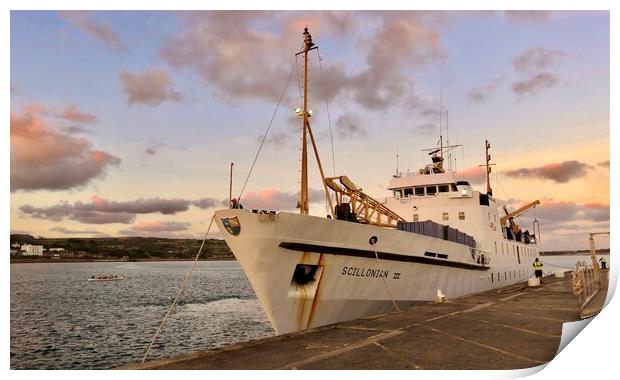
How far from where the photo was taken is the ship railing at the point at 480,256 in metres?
22.2

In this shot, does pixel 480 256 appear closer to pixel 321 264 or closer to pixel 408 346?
pixel 321 264

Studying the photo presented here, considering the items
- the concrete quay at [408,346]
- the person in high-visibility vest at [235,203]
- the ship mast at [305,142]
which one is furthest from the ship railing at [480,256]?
the person in high-visibility vest at [235,203]

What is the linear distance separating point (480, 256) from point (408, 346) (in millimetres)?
15983

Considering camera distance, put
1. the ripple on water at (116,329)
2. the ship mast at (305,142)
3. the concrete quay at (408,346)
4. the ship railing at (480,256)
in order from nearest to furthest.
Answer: the concrete quay at (408,346), the ship mast at (305,142), the ship railing at (480,256), the ripple on water at (116,329)

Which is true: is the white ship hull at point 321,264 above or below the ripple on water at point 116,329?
above

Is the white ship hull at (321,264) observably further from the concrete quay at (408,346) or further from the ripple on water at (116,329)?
the ripple on water at (116,329)

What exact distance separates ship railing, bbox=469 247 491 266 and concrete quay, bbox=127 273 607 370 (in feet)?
28.8

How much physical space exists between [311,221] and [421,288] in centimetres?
692

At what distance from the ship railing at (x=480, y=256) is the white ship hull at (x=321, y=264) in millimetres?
6338

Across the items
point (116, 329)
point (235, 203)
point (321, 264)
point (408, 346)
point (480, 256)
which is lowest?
point (116, 329)

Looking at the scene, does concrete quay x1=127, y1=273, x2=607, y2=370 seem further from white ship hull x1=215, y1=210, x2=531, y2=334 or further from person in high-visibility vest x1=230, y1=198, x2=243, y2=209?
person in high-visibility vest x1=230, y1=198, x2=243, y2=209

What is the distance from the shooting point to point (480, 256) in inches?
910

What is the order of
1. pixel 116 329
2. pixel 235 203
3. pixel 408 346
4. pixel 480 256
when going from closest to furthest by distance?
pixel 408 346 → pixel 235 203 → pixel 480 256 → pixel 116 329

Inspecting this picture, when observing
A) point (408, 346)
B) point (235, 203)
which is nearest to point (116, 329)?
point (235, 203)
